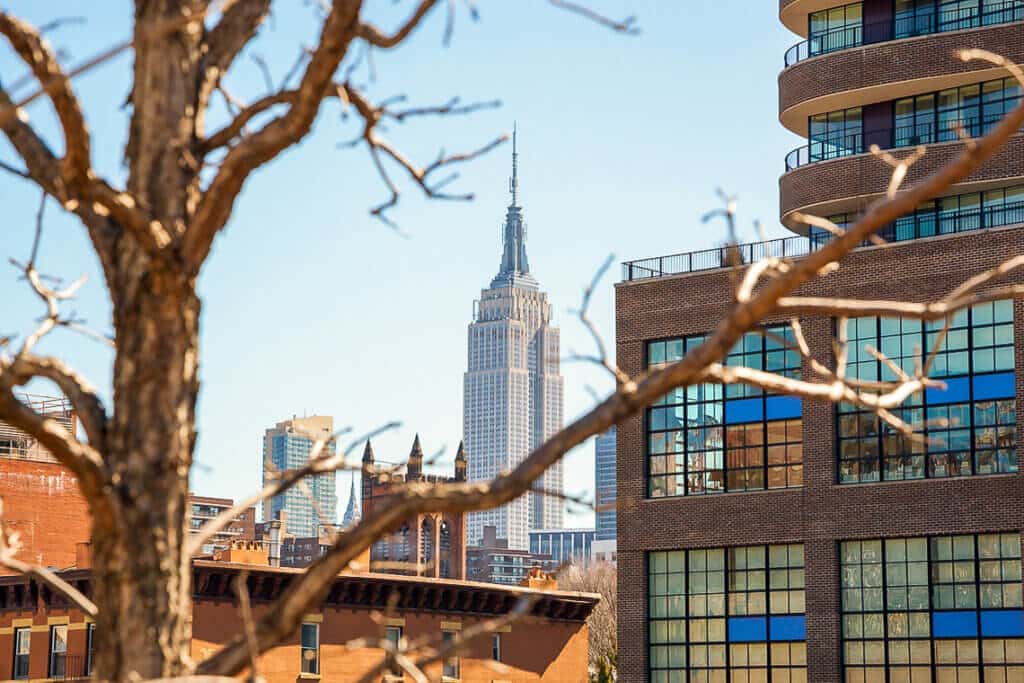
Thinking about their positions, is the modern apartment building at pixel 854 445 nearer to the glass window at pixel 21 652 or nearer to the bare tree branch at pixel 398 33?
the glass window at pixel 21 652

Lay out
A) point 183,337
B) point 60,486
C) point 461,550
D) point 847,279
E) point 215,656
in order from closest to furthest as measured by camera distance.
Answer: point 215,656, point 183,337, point 847,279, point 60,486, point 461,550

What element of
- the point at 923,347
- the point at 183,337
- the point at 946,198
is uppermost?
the point at 946,198

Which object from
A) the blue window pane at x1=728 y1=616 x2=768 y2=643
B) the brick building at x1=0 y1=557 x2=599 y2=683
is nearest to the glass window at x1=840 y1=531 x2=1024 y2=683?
the blue window pane at x1=728 y1=616 x2=768 y2=643

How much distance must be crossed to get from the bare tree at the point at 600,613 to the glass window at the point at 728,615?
19780 millimetres

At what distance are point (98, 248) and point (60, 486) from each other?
67.1 m

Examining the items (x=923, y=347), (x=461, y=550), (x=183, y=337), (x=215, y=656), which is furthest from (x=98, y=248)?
(x=461, y=550)

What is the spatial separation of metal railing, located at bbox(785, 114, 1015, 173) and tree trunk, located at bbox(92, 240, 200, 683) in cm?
4363

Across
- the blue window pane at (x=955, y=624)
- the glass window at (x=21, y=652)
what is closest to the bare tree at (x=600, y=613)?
the glass window at (x=21, y=652)

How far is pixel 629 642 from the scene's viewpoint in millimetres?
49812

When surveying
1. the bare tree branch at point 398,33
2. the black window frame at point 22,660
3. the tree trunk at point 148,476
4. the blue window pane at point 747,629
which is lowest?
the black window frame at point 22,660

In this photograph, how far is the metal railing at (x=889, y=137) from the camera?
158 ft

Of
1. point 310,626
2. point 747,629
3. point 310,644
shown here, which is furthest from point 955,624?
point 310,626

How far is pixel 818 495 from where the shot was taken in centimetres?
4694

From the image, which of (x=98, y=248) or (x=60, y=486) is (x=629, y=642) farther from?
(x=98, y=248)
